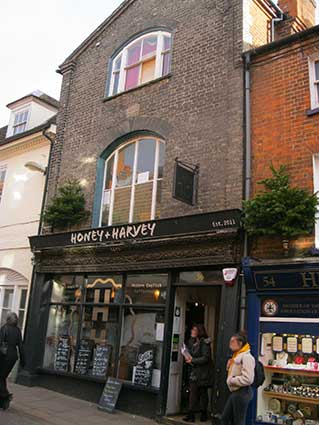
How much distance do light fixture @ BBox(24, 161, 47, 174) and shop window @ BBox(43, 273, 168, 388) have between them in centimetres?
333

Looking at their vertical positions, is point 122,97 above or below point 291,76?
above

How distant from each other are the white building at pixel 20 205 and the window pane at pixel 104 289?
2565 mm

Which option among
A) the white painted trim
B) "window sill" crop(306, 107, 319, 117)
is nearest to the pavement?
the white painted trim

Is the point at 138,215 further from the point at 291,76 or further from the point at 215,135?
the point at 291,76

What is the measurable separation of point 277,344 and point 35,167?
8297 millimetres

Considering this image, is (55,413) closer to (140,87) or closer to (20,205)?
(20,205)

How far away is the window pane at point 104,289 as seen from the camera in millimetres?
10000

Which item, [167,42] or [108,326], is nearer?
[108,326]

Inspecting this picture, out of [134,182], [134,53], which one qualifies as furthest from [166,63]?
[134,182]

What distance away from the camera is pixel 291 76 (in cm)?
855

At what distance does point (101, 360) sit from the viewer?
9.83 m

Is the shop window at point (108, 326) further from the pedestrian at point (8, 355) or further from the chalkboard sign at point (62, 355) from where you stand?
the pedestrian at point (8, 355)

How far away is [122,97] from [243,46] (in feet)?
11.5

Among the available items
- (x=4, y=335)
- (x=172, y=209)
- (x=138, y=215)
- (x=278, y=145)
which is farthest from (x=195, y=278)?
(x=4, y=335)
